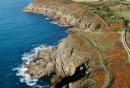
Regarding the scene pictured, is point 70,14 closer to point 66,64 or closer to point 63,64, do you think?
point 63,64

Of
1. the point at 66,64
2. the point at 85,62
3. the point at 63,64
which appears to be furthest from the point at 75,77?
the point at 63,64

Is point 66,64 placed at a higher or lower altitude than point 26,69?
higher

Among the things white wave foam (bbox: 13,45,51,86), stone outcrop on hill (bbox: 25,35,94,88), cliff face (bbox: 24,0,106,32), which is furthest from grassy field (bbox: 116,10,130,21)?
stone outcrop on hill (bbox: 25,35,94,88)

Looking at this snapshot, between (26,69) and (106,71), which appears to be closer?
(106,71)

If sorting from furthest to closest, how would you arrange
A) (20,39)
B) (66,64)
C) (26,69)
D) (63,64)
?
(20,39), (26,69), (63,64), (66,64)

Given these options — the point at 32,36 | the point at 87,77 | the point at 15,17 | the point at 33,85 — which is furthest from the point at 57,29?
the point at 87,77

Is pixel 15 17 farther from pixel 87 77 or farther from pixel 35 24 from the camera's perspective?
pixel 87 77
